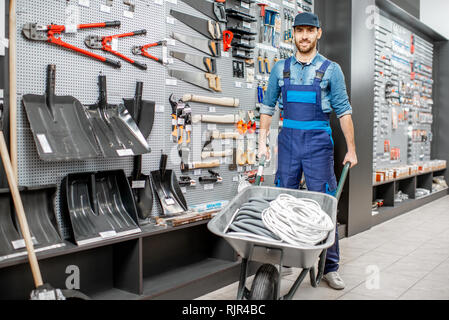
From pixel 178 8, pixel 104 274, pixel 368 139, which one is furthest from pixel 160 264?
pixel 368 139

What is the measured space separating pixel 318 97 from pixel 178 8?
140cm

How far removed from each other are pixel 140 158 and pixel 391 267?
2447mm

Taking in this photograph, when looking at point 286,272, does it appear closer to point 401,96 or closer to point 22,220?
point 22,220

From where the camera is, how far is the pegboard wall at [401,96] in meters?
6.67

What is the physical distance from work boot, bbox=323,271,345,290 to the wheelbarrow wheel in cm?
146

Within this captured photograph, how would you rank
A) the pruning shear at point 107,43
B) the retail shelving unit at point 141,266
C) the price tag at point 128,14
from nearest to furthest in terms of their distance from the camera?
1. the retail shelving unit at point 141,266
2. the pruning shear at point 107,43
3. the price tag at point 128,14

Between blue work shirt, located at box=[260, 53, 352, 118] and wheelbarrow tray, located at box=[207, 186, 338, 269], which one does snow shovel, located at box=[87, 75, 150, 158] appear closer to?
wheelbarrow tray, located at box=[207, 186, 338, 269]

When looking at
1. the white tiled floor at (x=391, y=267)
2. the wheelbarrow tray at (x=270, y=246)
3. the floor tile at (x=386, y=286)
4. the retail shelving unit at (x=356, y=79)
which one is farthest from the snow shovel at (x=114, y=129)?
the retail shelving unit at (x=356, y=79)

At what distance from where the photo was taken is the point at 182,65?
354 cm

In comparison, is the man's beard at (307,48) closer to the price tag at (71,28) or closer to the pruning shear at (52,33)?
the pruning shear at (52,33)

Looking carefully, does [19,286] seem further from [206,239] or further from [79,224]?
[206,239]

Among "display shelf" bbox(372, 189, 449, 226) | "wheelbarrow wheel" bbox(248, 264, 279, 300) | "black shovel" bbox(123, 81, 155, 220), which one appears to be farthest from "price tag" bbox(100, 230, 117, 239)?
"display shelf" bbox(372, 189, 449, 226)

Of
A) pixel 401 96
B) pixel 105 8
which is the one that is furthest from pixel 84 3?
pixel 401 96

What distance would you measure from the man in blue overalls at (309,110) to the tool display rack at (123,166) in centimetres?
84
